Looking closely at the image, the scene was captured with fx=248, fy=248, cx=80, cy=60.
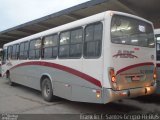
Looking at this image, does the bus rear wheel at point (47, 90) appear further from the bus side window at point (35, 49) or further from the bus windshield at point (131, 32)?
the bus windshield at point (131, 32)

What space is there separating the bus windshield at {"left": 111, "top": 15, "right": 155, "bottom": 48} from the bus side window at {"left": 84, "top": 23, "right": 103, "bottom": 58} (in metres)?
0.41

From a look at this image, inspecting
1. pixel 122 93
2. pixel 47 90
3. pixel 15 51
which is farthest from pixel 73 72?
pixel 15 51

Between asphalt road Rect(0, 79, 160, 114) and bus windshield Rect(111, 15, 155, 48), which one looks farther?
asphalt road Rect(0, 79, 160, 114)

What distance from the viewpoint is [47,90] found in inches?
398

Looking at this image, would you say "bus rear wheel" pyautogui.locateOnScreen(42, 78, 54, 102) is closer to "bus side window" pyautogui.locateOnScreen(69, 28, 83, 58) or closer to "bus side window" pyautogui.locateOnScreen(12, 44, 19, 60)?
"bus side window" pyautogui.locateOnScreen(69, 28, 83, 58)

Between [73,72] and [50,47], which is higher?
[50,47]

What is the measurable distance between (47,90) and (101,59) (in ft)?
12.8

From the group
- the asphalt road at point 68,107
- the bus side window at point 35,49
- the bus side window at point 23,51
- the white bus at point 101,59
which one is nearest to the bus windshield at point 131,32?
the white bus at point 101,59

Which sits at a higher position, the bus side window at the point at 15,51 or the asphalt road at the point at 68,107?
the bus side window at the point at 15,51

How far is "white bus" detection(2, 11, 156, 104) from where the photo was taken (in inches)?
273

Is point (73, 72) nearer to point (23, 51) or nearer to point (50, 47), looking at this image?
point (50, 47)

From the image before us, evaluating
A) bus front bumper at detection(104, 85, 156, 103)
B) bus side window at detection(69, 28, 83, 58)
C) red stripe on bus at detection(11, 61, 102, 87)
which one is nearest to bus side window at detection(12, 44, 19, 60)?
red stripe on bus at detection(11, 61, 102, 87)

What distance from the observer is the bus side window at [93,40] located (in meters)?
7.15

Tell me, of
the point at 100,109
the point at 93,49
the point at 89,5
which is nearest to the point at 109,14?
the point at 93,49
